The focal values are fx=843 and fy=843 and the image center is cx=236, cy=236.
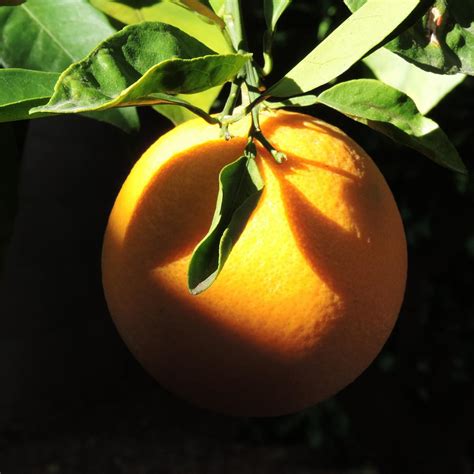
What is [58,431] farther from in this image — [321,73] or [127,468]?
[321,73]

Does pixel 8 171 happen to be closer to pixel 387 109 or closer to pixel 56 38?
pixel 56 38

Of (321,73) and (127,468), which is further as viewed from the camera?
(127,468)

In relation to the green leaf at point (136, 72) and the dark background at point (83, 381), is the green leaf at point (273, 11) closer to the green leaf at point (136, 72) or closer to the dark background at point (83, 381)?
the green leaf at point (136, 72)

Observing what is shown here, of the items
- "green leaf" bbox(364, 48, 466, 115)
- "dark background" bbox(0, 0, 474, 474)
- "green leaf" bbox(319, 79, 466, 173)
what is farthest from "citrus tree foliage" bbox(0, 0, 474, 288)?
"dark background" bbox(0, 0, 474, 474)

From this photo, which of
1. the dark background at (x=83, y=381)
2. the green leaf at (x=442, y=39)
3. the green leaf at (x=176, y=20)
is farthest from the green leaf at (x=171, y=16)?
the dark background at (x=83, y=381)

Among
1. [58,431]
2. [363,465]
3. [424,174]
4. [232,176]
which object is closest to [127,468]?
[58,431]
